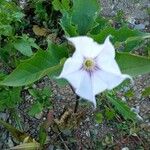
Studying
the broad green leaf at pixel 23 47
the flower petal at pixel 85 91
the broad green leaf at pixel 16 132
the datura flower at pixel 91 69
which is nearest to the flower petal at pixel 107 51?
the datura flower at pixel 91 69

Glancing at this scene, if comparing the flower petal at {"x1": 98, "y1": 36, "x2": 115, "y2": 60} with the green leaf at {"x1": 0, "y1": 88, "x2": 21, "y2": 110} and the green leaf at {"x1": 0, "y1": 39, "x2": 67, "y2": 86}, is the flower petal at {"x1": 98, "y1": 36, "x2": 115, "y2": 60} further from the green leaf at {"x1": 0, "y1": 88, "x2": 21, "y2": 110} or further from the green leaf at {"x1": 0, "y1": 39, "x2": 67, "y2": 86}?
the green leaf at {"x1": 0, "y1": 88, "x2": 21, "y2": 110}

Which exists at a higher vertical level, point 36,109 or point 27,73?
point 27,73

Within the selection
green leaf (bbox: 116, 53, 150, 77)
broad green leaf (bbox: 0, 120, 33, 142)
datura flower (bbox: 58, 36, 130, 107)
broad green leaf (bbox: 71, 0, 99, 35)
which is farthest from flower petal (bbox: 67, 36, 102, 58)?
broad green leaf (bbox: 0, 120, 33, 142)

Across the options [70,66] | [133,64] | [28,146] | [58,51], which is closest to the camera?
[70,66]

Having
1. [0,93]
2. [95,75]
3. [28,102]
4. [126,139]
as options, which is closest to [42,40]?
[28,102]

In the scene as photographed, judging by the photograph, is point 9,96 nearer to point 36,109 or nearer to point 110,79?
point 36,109

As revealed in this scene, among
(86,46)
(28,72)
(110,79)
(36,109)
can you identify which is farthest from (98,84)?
(36,109)

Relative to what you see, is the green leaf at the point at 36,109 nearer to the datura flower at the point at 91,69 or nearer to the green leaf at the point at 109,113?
the green leaf at the point at 109,113
